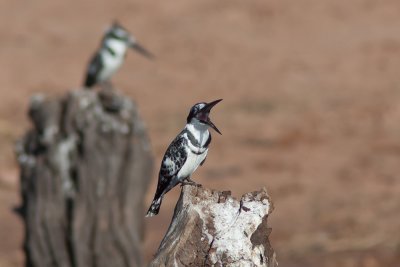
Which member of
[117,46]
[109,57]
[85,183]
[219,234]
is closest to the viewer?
[219,234]

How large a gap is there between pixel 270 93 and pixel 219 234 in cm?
1824

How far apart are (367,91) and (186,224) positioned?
17846 millimetres

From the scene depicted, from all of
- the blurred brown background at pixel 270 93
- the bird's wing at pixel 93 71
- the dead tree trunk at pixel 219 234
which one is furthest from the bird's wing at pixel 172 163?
the blurred brown background at pixel 270 93

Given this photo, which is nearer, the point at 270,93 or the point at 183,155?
the point at 183,155

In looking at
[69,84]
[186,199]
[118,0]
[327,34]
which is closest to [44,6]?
[118,0]

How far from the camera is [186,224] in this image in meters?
4.04

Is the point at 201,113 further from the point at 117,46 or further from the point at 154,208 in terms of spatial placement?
the point at 117,46

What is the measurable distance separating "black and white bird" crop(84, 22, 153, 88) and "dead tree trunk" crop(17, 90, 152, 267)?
2.82 metres

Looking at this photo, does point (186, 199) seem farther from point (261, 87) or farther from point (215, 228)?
point (261, 87)

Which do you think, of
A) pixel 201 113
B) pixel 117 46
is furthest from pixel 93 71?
pixel 201 113

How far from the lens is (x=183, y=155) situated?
637cm

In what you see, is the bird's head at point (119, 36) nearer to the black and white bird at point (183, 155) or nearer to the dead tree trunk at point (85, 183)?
the dead tree trunk at point (85, 183)

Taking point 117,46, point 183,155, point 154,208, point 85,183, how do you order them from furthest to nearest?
1. point 117,46
2. point 85,183
3. point 183,155
4. point 154,208

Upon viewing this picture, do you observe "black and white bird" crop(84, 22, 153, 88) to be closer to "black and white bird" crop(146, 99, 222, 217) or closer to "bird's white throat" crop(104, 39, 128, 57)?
"bird's white throat" crop(104, 39, 128, 57)
